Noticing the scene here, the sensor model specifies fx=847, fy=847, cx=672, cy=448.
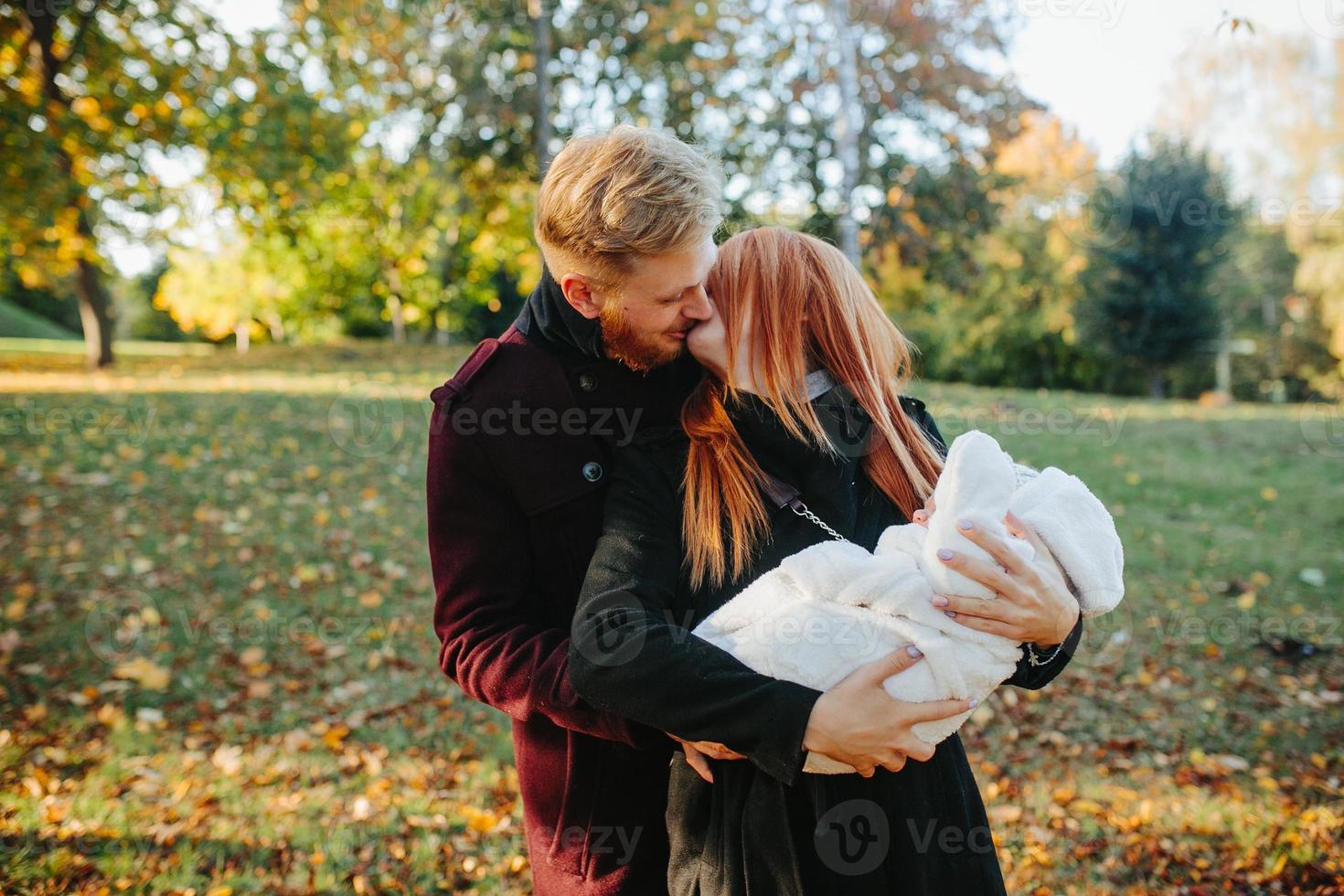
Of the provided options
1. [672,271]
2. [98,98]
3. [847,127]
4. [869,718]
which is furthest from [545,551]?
[98,98]

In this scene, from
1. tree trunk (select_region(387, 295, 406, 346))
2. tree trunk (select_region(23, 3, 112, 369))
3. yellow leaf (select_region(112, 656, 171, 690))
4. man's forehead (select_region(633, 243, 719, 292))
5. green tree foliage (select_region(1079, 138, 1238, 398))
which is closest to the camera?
man's forehead (select_region(633, 243, 719, 292))

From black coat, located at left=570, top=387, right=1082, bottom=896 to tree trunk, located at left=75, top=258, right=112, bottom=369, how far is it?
51.0 ft

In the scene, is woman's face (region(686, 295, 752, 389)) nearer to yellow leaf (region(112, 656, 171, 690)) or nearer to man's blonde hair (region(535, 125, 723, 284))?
man's blonde hair (region(535, 125, 723, 284))

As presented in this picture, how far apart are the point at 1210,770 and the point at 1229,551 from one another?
141 inches

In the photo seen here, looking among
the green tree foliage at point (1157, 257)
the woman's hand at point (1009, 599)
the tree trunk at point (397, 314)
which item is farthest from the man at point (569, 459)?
the tree trunk at point (397, 314)

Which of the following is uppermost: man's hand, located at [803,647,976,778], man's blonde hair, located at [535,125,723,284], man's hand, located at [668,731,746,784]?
man's blonde hair, located at [535,125,723,284]

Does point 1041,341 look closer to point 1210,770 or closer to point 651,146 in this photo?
point 1210,770

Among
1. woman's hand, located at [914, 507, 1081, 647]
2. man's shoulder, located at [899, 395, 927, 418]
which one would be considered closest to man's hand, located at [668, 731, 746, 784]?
woman's hand, located at [914, 507, 1081, 647]

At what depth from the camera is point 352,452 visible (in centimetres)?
884

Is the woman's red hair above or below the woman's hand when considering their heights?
above

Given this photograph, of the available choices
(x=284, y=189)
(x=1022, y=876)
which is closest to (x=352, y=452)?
(x=284, y=189)

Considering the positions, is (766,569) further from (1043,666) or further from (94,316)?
(94,316)

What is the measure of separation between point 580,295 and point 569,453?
338mm

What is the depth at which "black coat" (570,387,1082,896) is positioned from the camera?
1.45 m
